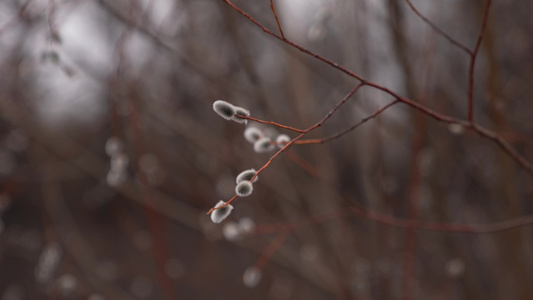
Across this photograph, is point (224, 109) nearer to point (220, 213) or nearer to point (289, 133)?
point (220, 213)

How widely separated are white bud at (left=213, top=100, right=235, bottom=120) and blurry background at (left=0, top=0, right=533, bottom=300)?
0.46m

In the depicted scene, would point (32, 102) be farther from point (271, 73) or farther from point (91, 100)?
point (271, 73)

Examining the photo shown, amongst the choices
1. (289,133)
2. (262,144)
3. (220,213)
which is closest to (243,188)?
(220,213)

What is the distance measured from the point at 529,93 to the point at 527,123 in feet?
0.90

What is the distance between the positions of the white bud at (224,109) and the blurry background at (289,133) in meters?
0.46

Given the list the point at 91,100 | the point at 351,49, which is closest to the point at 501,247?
the point at 351,49

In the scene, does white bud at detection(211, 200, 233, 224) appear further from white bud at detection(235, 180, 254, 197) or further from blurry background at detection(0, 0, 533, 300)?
blurry background at detection(0, 0, 533, 300)

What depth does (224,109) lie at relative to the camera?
34.0 inches

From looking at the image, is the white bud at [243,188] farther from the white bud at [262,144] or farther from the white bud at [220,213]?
the white bud at [262,144]

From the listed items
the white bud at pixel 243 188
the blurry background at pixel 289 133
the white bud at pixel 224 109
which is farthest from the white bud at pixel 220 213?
the blurry background at pixel 289 133

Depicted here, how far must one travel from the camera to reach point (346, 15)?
7.16 ft

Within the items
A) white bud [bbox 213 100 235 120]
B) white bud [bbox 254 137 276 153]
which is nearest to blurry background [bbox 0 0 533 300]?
white bud [bbox 254 137 276 153]

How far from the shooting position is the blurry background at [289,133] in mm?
1635

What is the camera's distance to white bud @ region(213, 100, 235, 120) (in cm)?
85
